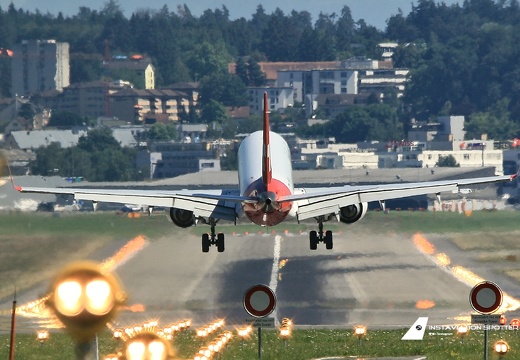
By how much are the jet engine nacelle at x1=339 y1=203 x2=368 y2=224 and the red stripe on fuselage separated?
2940 mm

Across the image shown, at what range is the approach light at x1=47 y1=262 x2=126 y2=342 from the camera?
50.8 feet

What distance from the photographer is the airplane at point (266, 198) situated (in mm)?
59906

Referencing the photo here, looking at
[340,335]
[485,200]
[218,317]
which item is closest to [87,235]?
[218,317]

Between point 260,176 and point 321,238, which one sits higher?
point 260,176

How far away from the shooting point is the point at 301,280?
72.3 meters

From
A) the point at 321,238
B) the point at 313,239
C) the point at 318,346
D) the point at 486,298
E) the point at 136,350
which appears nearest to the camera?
the point at 136,350

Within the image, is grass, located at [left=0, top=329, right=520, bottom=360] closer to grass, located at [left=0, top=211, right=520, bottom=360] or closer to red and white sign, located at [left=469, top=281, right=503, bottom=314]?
grass, located at [left=0, top=211, right=520, bottom=360]

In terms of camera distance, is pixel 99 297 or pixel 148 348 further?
pixel 148 348

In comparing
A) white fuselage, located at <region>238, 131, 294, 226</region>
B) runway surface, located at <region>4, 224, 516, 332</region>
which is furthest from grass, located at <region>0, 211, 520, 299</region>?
white fuselage, located at <region>238, 131, 294, 226</region>

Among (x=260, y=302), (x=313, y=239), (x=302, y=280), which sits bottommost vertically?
(x=302, y=280)

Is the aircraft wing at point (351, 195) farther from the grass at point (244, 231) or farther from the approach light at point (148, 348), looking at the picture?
the approach light at point (148, 348)

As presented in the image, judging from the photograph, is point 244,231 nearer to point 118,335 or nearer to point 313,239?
point 313,239

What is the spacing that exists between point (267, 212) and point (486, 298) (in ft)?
75.8

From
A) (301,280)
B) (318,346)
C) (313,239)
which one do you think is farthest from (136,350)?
(301,280)
